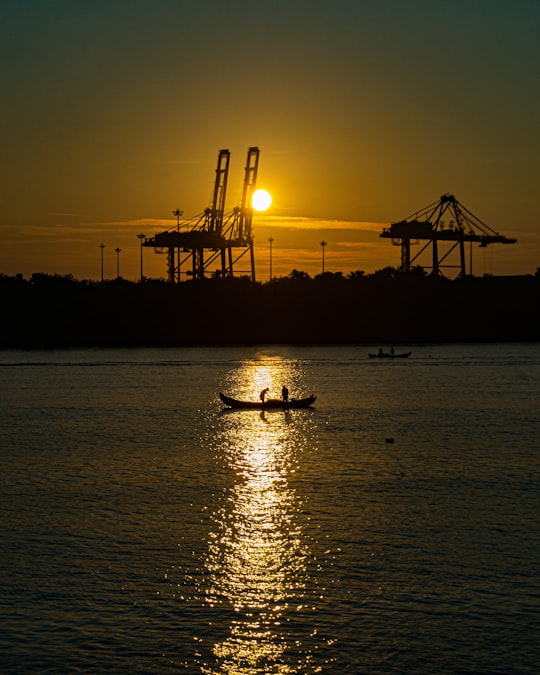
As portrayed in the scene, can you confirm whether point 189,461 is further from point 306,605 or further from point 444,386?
point 444,386

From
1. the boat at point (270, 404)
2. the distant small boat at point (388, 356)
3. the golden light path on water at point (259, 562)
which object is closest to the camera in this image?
the golden light path on water at point (259, 562)

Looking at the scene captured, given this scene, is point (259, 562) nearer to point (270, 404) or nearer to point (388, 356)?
point (270, 404)

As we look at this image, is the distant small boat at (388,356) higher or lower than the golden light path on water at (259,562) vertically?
higher

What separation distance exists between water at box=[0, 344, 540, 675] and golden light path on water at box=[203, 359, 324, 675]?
65 mm

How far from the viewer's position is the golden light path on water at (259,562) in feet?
61.9

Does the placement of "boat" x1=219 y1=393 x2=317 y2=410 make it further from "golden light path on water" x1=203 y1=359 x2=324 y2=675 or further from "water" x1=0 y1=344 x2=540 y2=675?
"golden light path on water" x1=203 y1=359 x2=324 y2=675

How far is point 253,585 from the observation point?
915 inches

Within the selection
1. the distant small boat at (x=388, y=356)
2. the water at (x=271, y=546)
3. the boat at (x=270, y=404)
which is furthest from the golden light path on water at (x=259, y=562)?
the distant small boat at (x=388, y=356)

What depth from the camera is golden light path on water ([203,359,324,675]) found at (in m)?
18.9

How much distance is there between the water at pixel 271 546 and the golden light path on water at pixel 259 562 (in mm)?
65

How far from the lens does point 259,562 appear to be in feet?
83.1

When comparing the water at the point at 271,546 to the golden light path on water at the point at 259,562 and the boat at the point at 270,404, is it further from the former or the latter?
the boat at the point at 270,404

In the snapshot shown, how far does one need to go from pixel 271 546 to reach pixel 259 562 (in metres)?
1.64

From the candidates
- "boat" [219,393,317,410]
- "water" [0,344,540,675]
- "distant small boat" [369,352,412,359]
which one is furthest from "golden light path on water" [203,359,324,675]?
"distant small boat" [369,352,412,359]
